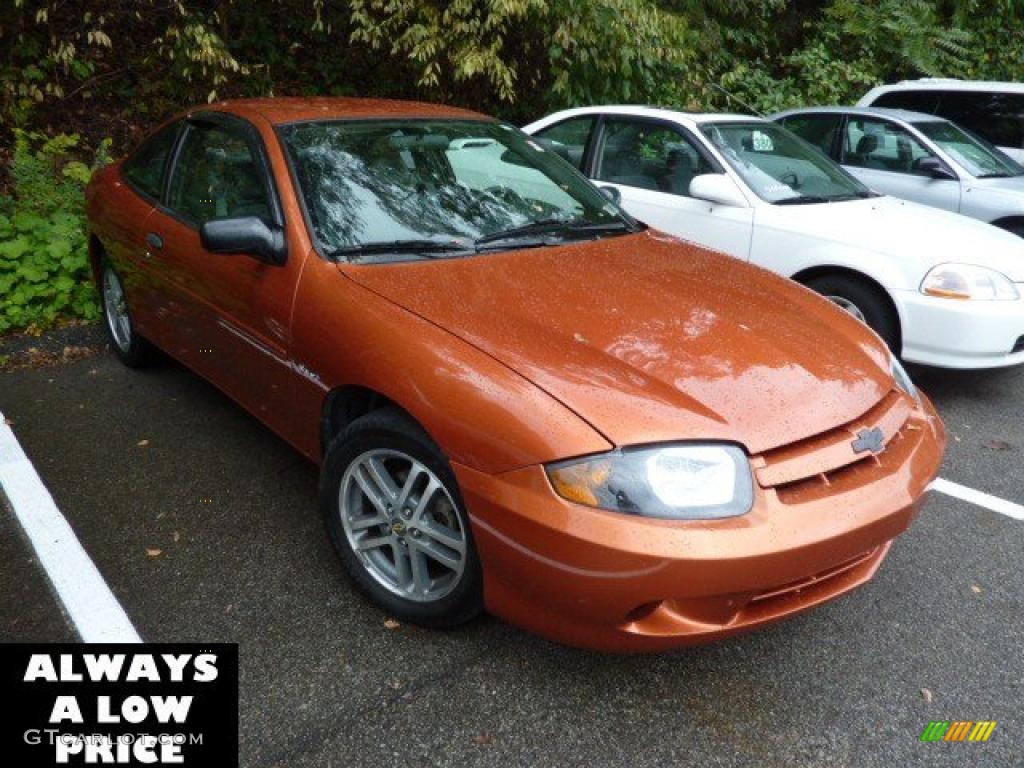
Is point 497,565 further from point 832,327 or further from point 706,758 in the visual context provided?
point 832,327

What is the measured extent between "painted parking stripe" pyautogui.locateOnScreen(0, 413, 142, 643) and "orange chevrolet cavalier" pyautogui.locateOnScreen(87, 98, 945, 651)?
72 cm

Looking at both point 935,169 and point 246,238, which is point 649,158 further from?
point 246,238

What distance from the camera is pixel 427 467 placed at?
235 centimetres

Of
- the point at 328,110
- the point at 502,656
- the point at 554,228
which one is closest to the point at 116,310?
the point at 328,110

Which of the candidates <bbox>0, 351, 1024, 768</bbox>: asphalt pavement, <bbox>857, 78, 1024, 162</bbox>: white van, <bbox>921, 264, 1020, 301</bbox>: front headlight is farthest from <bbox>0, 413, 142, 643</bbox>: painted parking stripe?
<bbox>857, 78, 1024, 162</bbox>: white van

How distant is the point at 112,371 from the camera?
4.55 meters

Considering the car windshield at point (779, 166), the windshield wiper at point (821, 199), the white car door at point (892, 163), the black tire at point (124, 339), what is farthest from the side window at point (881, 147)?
the black tire at point (124, 339)

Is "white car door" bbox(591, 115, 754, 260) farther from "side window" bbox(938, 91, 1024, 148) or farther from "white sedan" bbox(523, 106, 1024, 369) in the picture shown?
"side window" bbox(938, 91, 1024, 148)

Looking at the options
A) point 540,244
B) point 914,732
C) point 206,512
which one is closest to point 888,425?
point 914,732

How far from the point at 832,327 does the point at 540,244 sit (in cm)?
105

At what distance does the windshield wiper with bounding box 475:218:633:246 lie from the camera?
3.05 meters

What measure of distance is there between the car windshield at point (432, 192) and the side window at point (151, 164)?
995mm

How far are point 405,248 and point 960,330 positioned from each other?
293 centimetres

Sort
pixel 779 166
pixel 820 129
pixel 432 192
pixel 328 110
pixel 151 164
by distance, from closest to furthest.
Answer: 1. pixel 432 192
2. pixel 328 110
3. pixel 151 164
4. pixel 779 166
5. pixel 820 129
